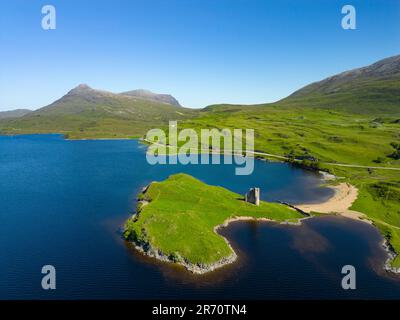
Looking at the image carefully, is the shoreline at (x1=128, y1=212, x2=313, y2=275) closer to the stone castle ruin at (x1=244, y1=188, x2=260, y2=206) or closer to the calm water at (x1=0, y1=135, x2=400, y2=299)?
the calm water at (x1=0, y1=135, x2=400, y2=299)

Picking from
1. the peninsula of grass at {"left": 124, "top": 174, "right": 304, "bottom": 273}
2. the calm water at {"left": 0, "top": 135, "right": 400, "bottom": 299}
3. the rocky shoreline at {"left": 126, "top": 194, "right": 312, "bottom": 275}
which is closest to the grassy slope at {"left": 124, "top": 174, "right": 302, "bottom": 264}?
the peninsula of grass at {"left": 124, "top": 174, "right": 304, "bottom": 273}

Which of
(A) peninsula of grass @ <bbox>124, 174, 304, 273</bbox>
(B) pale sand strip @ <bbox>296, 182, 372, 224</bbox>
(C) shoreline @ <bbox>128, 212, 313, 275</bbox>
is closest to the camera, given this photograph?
(C) shoreline @ <bbox>128, 212, 313, 275</bbox>

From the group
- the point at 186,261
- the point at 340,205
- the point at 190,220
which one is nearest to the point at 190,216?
the point at 190,220

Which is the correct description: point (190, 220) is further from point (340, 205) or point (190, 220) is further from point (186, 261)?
point (340, 205)

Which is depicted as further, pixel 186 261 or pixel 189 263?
pixel 186 261

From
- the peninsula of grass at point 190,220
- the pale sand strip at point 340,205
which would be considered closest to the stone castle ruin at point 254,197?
the peninsula of grass at point 190,220
